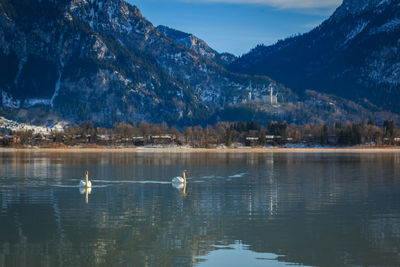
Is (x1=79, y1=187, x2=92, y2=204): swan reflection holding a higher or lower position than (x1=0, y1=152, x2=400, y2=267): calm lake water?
higher

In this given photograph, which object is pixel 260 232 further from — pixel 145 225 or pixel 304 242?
pixel 145 225

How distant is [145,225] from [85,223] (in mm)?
5248

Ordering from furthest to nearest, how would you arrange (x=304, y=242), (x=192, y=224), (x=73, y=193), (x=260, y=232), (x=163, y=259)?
(x=73, y=193) < (x=192, y=224) < (x=260, y=232) < (x=304, y=242) < (x=163, y=259)

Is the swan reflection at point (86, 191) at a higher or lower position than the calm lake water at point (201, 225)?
higher

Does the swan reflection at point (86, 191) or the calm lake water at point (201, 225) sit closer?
the calm lake water at point (201, 225)

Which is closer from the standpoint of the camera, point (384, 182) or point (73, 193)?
point (73, 193)

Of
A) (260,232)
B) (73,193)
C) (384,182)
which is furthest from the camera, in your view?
(384,182)

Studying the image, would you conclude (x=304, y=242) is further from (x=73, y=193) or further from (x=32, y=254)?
(x=73, y=193)

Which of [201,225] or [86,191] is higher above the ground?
[86,191]

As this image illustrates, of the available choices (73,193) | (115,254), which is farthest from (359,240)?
(73,193)

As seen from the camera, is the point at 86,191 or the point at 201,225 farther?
the point at 86,191

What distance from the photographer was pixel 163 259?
115 ft

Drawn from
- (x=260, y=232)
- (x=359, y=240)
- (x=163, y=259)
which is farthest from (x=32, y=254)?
(x=359, y=240)

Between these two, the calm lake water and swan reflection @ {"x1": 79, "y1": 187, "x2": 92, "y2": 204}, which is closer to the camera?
the calm lake water
